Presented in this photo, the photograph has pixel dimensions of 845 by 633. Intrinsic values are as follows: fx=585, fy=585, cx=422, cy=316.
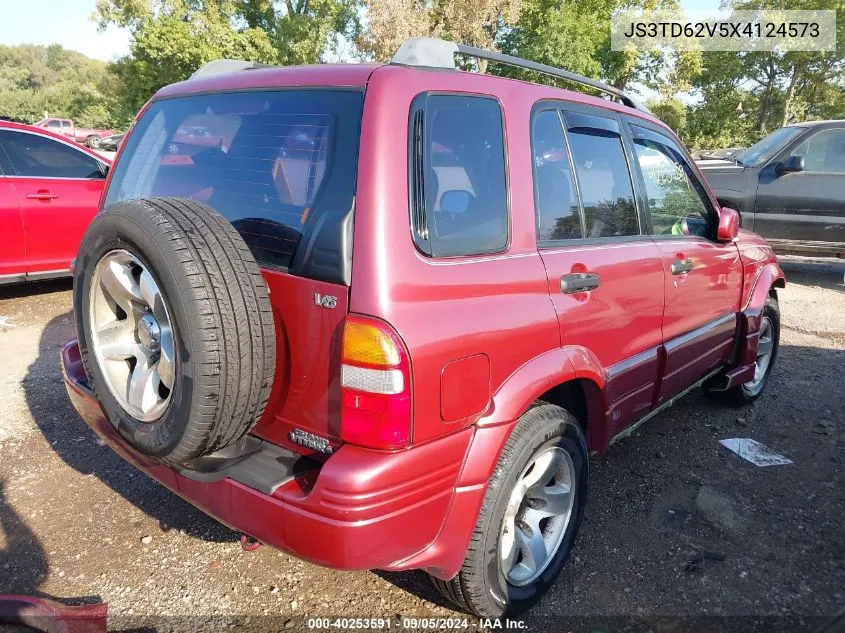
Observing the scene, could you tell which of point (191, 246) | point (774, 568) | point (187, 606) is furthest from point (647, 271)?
point (187, 606)

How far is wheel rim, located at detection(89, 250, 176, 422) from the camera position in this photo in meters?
1.78

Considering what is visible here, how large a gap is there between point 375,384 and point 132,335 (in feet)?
3.15

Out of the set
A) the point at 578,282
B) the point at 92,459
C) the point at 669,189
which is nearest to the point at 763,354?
the point at 669,189

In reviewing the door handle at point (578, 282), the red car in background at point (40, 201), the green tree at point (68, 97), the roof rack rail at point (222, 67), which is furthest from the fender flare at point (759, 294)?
the green tree at point (68, 97)

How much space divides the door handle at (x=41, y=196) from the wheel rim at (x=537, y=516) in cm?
552

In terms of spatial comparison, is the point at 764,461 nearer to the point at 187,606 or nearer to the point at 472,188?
the point at 472,188

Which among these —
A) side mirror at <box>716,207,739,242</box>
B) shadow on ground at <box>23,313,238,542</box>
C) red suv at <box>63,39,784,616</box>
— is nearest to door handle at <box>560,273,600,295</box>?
red suv at <box>63,39,784,616</box>

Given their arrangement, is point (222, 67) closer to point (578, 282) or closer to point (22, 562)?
point (578, 282)

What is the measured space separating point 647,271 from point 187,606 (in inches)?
93.2

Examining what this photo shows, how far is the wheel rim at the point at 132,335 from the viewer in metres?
1.78

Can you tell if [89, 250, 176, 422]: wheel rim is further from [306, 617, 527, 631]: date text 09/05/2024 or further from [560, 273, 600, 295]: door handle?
[560, 273, 600, 295]: door handle

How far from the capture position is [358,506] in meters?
1.61

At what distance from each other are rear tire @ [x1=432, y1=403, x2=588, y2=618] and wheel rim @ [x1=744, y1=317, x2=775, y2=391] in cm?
249

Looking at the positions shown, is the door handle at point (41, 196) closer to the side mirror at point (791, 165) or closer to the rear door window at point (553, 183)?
the rear door window at point (553, 183)
